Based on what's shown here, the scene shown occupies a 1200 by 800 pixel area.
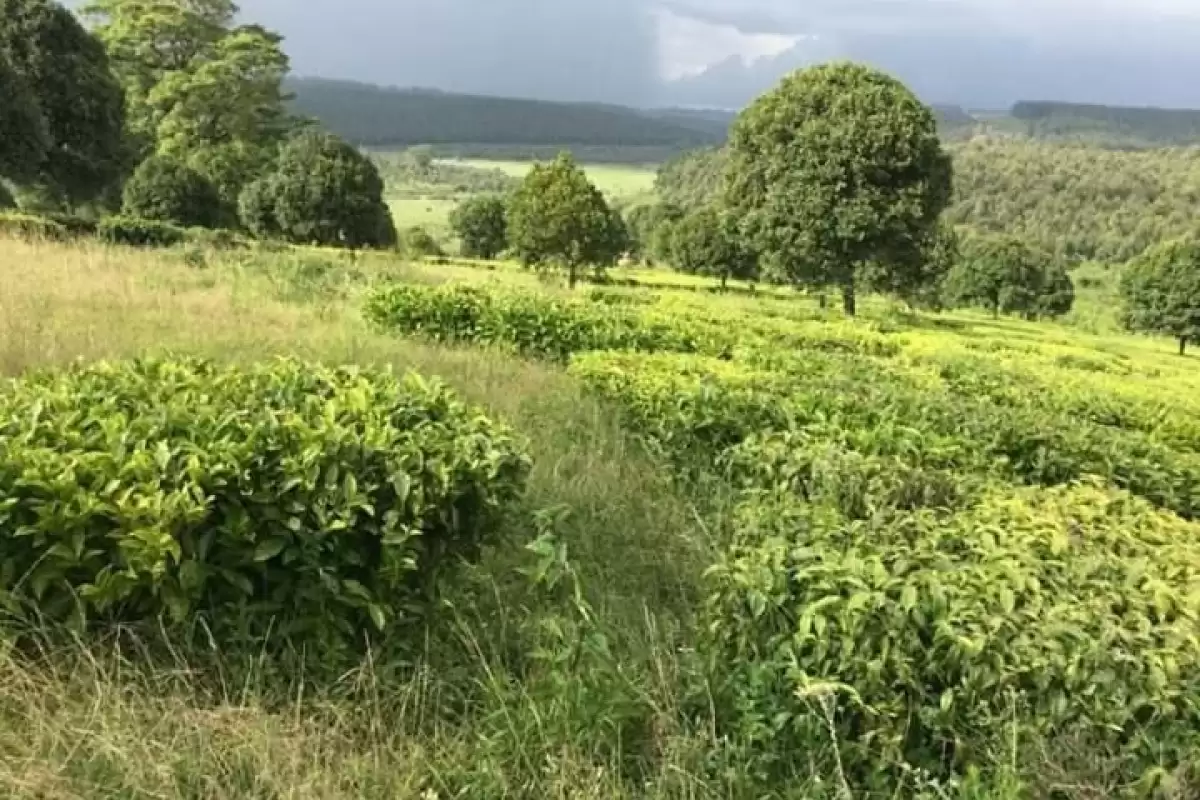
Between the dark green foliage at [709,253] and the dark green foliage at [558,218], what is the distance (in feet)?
67.0

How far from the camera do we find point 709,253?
168ft

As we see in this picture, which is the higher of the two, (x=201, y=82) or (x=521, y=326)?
(x=201, y=82)

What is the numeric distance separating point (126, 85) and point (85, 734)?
4788 centimetres

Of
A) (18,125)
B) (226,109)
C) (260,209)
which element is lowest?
(260,209)

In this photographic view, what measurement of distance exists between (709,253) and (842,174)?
2423cm

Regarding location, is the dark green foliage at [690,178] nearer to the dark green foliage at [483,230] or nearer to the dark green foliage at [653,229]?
the dark green foliage at [653,229]

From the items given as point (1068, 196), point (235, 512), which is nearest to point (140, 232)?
point (235, 512)

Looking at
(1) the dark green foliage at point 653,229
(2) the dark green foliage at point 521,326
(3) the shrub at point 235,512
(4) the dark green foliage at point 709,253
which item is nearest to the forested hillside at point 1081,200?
(1) the dark green foliage at point 653,229

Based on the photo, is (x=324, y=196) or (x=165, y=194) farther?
(x=324, y=196)

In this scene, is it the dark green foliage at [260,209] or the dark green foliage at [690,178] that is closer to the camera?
the dark green foliage at [260,209]

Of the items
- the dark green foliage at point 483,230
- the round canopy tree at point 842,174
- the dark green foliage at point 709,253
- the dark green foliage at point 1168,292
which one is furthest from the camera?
the dark green foliage at point 483,230

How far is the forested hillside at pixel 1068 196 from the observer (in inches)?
3930

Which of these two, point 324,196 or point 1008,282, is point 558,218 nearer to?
point 324,196

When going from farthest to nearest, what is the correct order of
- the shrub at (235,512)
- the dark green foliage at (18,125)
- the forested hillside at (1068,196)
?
the forested hillside at (1068,196), the dark green foliage at (18,125), the shrub at (235,512)
